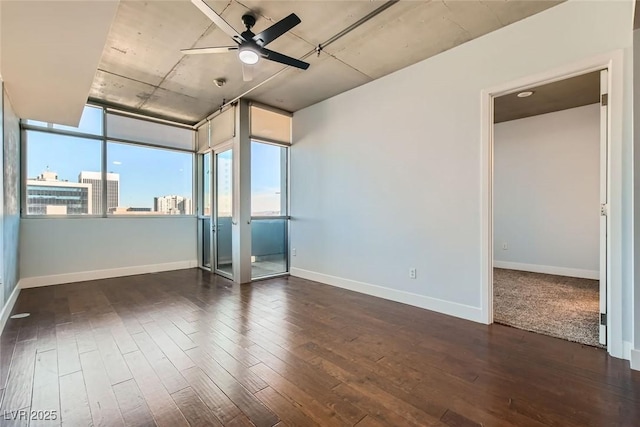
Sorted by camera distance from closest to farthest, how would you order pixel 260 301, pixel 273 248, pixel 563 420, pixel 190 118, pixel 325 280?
pixel 563 420 < pixel 260 301 < pixel 325 280 < pixel 273 248 < pixel 190 118

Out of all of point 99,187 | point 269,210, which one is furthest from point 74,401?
point 99,187

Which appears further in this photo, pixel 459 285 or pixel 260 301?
pixel 260 301

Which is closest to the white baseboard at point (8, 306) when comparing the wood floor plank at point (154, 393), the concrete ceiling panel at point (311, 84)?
the wood floor plank at point (154, 393)

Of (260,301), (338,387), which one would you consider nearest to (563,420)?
(338,387)

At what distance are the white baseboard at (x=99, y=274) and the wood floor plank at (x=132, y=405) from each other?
382 cm

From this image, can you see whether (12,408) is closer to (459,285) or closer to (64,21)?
(64,21)

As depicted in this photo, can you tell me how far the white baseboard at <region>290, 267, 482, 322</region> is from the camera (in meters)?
3.06

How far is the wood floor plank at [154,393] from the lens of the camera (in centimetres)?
158

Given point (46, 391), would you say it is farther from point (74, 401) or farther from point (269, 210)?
point (269, 210)

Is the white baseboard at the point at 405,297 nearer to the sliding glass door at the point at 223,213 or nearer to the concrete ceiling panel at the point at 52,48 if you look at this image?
the sliding glass door at the point at 223,213

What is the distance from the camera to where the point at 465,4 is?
98.0 inches

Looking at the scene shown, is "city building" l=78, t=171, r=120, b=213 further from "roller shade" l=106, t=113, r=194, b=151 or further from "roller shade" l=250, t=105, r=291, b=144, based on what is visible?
"roller shade" l=250, t=105, r=291, b=144

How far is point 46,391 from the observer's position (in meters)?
1.83

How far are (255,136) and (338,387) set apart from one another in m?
4.00
